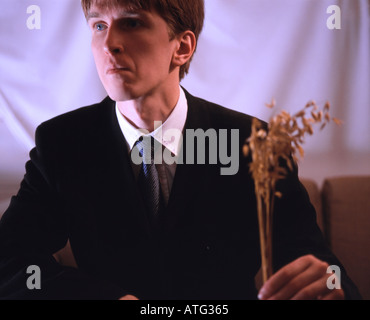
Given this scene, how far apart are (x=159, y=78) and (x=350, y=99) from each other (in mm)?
842

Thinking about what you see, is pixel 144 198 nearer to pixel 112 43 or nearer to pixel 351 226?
pixel 112 43

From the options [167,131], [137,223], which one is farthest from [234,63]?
[137,223]

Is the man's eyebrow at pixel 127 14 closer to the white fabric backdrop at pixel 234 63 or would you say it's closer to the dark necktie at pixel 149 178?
the dark necktie at pixel 149 178

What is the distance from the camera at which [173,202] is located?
3.28 ft

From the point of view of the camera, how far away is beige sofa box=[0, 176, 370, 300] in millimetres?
1382

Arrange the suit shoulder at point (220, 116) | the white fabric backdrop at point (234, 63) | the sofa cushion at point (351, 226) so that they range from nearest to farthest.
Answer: the suit shoulder at point (220, 116) → the sofa cushion at point (351, 226) → the white fabric backdrop at point (234, 63)

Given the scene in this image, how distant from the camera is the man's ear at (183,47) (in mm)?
1078

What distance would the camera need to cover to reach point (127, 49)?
955 mm

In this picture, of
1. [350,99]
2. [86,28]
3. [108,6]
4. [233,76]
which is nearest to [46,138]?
[108,6]

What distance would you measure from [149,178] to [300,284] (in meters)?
0.44

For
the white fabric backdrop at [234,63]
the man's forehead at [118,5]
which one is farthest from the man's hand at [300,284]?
the white fabric backdrop at [234,63]

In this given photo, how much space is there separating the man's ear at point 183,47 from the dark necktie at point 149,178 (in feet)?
0.70

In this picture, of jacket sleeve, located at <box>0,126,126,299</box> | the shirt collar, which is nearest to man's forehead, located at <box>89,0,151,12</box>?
the shirt collar
